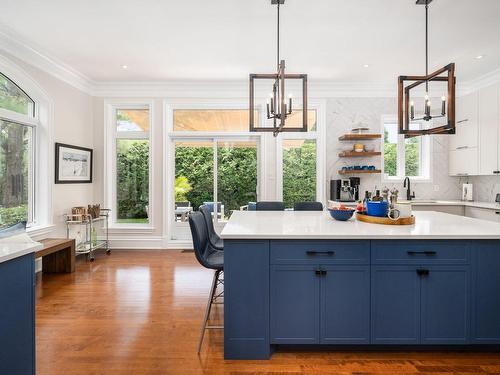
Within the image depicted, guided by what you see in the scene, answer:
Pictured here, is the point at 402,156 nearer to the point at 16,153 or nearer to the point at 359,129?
Answer: the point at 359,129

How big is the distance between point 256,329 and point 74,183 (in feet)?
14.0

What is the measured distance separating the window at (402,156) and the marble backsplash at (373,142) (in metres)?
0.15

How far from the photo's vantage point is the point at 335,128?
5.62 m

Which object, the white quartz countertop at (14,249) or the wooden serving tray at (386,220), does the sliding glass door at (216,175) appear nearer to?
the wooden serving tray at (386,220)

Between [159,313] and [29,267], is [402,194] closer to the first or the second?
[159,313]

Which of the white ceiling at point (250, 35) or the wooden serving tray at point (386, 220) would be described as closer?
the wooden serving tray at point (386, 220)

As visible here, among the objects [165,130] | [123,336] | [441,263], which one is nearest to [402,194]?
[441,263]

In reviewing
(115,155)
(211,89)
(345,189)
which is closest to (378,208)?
(345,189)

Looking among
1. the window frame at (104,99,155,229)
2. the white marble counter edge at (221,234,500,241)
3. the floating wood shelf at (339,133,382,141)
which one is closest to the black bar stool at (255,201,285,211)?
the white marble counter edge at (221,234,500,241)

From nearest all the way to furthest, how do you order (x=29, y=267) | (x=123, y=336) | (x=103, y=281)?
(x=29, y=267), (x=123, y=336), (x=103, y=281)

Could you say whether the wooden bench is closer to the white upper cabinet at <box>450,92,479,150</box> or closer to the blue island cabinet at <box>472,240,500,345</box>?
the blue island cabinet at <box>472,240,500,345</box>

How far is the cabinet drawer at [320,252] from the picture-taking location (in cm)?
217

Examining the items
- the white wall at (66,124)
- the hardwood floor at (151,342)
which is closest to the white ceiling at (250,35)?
the white wall at (66,124)

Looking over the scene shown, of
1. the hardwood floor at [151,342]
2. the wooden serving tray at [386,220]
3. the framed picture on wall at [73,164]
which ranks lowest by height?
the hardwood floor at [151,342]
